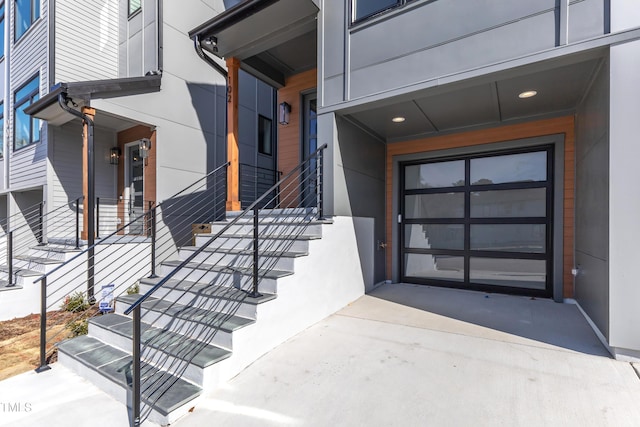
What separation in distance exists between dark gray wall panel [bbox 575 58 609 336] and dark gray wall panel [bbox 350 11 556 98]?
2.14ft

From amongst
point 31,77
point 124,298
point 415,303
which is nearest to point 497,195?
point 415,303

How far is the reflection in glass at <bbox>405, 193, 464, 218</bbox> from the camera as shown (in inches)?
195

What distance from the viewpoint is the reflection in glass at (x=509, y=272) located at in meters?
4.36

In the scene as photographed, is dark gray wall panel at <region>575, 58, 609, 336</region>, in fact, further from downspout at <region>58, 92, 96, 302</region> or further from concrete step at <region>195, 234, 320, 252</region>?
downspout at <region>58, 92, 96, 302</region>

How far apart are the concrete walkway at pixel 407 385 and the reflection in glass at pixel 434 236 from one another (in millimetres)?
1835

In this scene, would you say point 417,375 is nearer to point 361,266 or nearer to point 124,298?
point 361,266

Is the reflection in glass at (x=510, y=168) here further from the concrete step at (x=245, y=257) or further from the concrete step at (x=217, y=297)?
the concrete step at (x=217, y=297)

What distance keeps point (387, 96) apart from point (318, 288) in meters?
2.40

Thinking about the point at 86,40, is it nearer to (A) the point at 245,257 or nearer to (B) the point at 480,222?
(A) the point at 245,257

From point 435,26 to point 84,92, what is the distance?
527 cm

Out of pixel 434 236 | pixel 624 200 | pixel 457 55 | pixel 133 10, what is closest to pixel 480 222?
pixel 434 236

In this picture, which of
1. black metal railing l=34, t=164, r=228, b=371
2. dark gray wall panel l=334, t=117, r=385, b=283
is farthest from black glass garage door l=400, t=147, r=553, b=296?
black metal railing l=34, t=164, r=228, b=371

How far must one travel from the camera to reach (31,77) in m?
6.59

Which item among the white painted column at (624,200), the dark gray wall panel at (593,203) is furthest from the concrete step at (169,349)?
the dark gray wall panel at (593,203)
